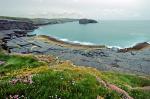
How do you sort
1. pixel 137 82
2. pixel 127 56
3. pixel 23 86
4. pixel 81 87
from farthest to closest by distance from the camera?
1. pixel 127 56
2. pixel 137 82
3. pixel 81 87
4. pixel 23 86

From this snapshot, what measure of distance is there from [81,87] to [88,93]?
54 centimetres

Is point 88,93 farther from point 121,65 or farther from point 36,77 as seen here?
point 121,65

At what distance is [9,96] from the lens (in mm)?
11438

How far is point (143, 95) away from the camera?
646 inches

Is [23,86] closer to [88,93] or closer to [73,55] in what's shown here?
[88,93]

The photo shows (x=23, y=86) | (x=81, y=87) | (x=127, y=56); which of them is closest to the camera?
(x=23, y=86)

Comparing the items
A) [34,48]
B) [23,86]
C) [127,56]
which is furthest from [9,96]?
[34,48]

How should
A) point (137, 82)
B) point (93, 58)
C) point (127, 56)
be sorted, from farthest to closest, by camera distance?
point (127, 56)
point (93, 58)
point (137, 82)

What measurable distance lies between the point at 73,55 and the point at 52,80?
59.7 meters

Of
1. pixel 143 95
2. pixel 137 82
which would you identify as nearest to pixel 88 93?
pixel 143 95

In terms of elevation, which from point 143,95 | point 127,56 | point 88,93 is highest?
point 88,93

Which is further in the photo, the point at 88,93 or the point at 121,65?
the point at 121,65

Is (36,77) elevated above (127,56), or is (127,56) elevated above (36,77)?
(36,77)

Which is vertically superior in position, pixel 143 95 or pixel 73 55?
pixel 143 95
